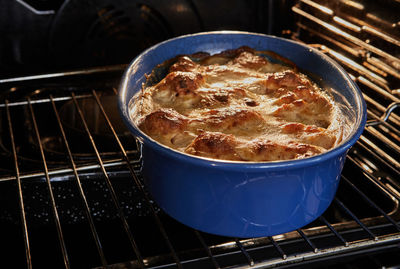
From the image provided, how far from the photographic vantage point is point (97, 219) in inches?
49.2

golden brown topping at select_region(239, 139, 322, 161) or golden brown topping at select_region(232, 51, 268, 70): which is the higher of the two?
golden brown topping at select_region(239, 139, 322, 161)

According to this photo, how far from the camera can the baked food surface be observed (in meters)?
0.89

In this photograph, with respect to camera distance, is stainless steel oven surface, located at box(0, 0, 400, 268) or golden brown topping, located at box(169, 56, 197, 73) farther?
golden brown topping, located at box(169, 56, 197, 73)

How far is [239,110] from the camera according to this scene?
1.01 meters

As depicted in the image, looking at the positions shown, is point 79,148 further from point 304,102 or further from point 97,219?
point 304,102

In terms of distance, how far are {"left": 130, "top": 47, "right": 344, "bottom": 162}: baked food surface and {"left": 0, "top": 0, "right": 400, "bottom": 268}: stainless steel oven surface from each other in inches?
6.2

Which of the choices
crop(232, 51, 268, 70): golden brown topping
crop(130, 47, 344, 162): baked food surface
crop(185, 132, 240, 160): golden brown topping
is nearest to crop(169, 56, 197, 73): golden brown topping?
crop(130, 47, 344, 162): baked food surface

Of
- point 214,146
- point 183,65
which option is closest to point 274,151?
point 214,146

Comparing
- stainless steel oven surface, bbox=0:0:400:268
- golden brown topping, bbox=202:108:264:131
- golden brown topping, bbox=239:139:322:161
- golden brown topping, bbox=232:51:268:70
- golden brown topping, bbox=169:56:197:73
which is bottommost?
stainless steel oven surface, bbox=0:0:400:268

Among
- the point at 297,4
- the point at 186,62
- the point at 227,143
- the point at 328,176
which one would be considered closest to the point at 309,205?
the point at 328,176

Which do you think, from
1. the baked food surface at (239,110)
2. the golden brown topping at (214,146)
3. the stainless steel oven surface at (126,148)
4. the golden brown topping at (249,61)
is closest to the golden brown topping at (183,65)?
the baked food surface at (239,110)

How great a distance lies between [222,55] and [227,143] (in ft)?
1.74

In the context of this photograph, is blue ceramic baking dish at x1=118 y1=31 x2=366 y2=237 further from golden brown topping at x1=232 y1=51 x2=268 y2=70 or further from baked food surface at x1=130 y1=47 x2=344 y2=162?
golden brown topping at x1=232 y1=51 x2=268 y2=70

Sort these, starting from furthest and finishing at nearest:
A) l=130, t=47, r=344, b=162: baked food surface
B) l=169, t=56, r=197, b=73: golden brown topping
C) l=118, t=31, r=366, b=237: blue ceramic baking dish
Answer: l=169, t=56, r=197, b=73: golden brown topping, l=130, t=47, r=344, b=162: baked food surface, l=118, t=31, r=366, b=237: blue ceramic baking dish
